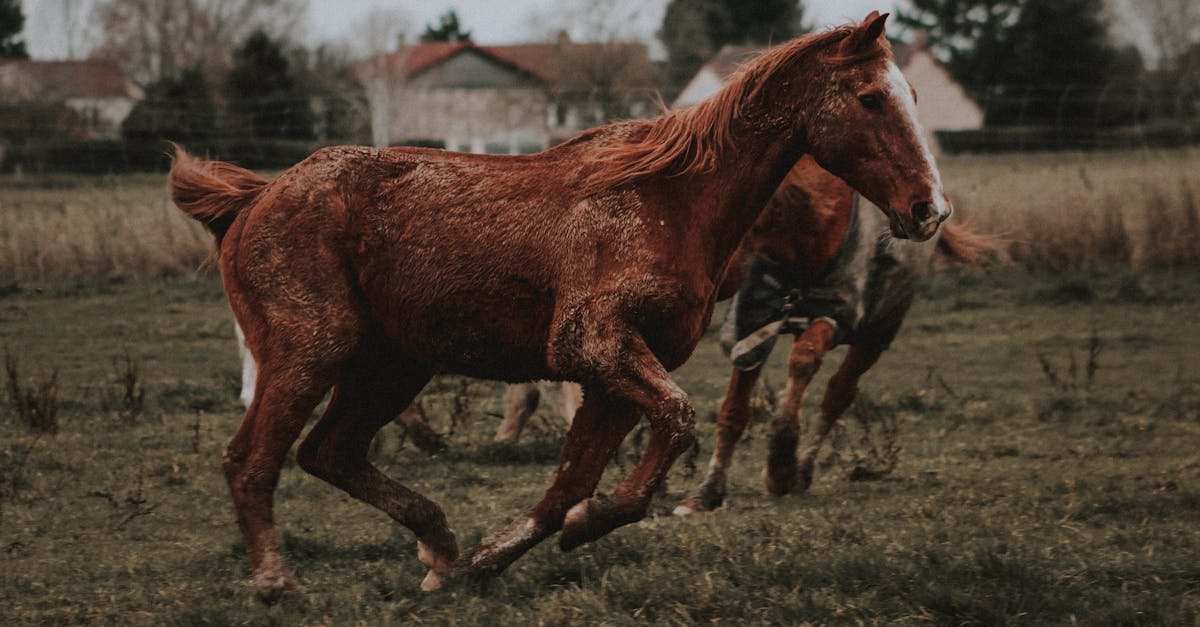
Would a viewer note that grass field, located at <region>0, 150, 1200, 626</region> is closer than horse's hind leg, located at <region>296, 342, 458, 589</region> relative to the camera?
Yes

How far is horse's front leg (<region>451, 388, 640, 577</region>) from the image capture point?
15.2ft

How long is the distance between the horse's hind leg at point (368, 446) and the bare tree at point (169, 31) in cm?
4820

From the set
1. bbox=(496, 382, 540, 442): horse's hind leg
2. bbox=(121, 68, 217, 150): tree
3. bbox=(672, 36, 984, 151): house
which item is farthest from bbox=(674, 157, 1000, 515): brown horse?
bbox=(672, 36, 984, 151): house

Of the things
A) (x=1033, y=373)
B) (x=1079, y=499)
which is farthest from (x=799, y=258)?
(x=1033, y=373)

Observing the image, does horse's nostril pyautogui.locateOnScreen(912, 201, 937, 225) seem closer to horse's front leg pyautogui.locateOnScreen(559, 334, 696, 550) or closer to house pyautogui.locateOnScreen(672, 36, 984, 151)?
horse's front leg pyautogui.locateOnScreen(559, 334, 696, 550)

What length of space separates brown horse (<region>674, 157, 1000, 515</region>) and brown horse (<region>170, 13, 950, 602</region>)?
2.10 m

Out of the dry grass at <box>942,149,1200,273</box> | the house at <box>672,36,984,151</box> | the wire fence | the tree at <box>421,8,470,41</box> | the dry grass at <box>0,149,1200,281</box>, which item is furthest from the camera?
the tree at <box>421,8,470,41</box>

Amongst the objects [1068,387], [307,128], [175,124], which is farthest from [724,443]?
[175,124]

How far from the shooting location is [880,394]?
33.4 ft

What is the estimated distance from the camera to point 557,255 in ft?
15.3

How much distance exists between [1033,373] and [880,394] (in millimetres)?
1807

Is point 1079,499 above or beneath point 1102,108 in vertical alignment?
beneath

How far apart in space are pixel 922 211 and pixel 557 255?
A: 1241 millimetres

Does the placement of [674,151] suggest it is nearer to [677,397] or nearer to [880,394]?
[677,397]
